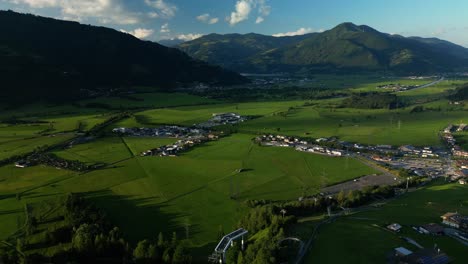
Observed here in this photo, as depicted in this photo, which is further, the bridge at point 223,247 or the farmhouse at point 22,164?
the farmhouse at point 22,164

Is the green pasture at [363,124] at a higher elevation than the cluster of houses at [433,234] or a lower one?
higher

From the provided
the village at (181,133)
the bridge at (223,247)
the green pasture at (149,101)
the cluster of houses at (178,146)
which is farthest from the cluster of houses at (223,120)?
the bridge at (223,247)

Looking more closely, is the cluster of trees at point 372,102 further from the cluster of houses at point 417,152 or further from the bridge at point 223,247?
the bridge at point 223,247

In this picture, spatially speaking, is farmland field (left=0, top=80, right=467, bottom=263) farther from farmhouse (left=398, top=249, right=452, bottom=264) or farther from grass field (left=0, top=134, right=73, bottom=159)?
farmhouse (left=398, top=249, right=452, bottom=264)

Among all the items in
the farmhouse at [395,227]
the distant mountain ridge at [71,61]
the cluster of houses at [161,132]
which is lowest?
the farmhouse at [395,227]

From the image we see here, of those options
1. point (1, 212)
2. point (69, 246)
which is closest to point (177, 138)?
point (1, 212)

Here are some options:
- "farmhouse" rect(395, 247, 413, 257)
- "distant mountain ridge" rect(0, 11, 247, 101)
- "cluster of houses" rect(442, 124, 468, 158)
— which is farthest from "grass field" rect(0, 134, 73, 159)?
"cluster of houses" rect(442, 124, 468, 158)
